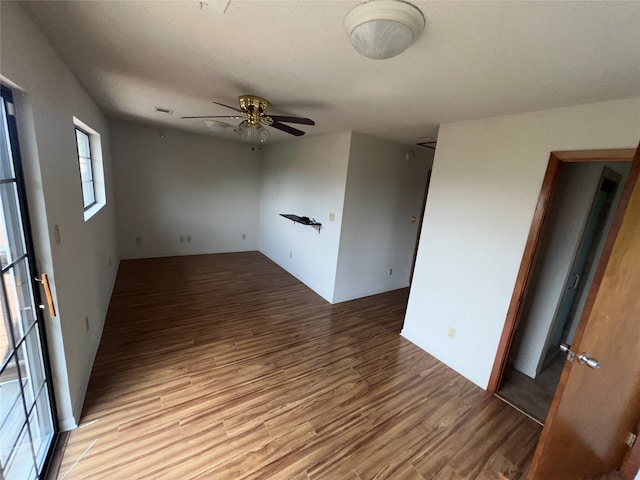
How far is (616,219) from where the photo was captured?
115cm

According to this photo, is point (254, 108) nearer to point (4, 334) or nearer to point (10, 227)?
point (10, 227)

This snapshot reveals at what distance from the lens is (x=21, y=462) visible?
4.20ft

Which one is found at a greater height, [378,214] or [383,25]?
[383,25]

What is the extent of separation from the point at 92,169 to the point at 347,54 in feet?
11.1

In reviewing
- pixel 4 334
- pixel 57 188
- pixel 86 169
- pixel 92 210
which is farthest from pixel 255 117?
pixel 86 169

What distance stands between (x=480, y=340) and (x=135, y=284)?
4.31m

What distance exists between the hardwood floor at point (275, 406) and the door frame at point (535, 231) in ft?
1.27

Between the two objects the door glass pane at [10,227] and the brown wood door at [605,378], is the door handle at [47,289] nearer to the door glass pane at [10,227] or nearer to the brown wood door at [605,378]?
the door glass pane at [10,227]

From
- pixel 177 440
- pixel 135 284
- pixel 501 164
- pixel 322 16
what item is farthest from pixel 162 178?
pixel 501 164

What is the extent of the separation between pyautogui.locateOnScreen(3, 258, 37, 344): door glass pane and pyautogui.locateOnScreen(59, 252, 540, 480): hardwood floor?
0.85 metres

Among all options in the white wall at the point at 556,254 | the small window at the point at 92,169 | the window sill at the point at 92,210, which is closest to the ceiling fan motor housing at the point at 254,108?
the window sill at the point at 92,210

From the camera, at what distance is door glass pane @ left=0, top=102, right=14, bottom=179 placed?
1.16 m

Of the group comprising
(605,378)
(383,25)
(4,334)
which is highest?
(383,25)

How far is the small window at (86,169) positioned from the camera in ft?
9.02
